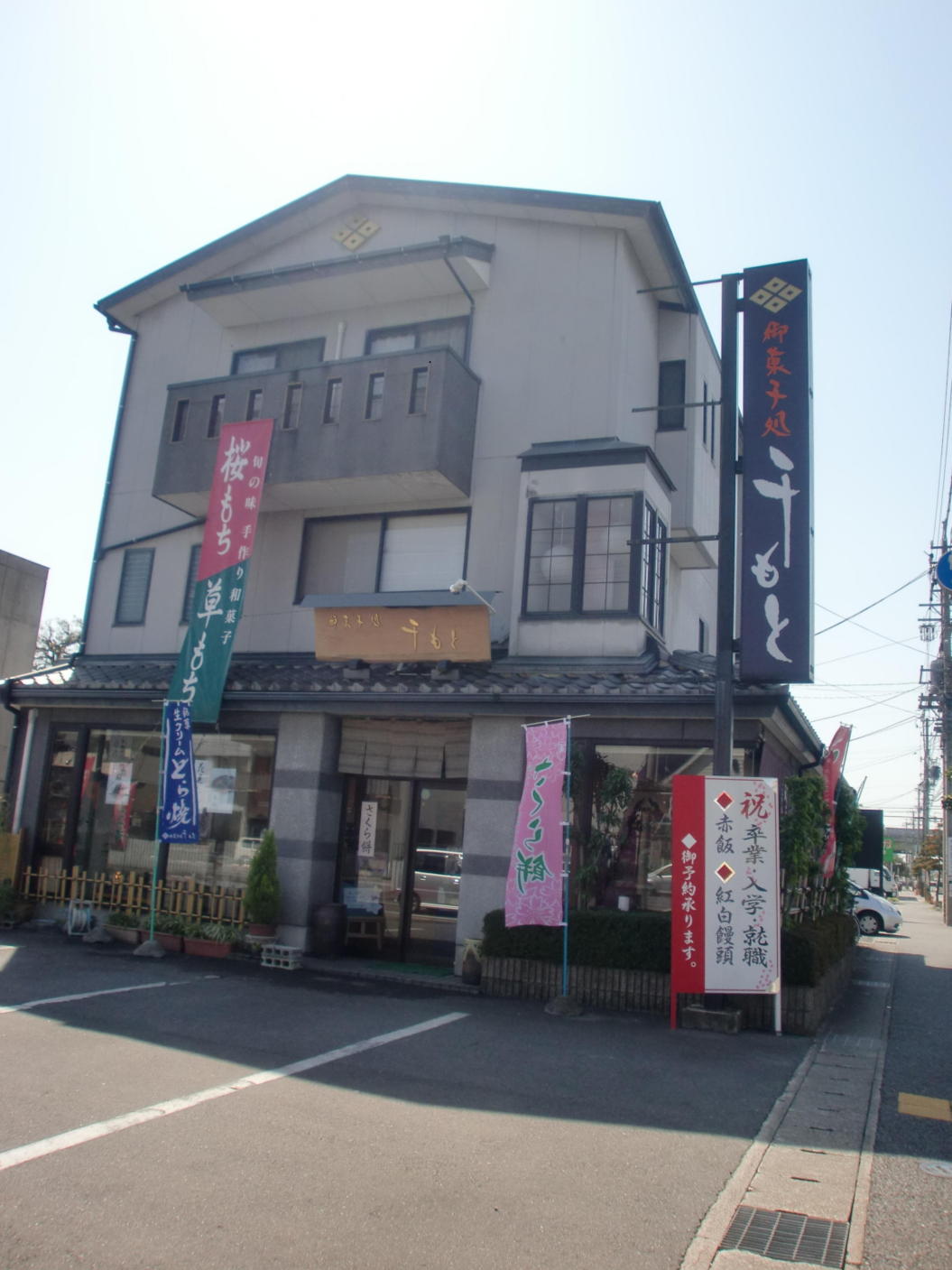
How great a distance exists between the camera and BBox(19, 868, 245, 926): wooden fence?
1390 cm

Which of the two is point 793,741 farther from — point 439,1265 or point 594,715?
point 439,1265

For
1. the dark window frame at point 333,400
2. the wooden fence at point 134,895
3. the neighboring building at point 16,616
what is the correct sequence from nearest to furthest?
1. the wooden fence at point 134,895
2. the dark window frame at point 333,400
3. the neighboring building at point 16,616

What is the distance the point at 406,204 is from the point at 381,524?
5.67 m

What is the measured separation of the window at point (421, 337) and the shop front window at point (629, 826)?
24.6 ft

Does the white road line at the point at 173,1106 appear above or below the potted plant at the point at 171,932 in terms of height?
below

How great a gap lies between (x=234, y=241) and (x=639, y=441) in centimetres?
845

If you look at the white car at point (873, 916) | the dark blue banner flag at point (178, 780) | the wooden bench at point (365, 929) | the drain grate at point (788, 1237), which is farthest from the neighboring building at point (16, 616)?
the white car at point (873, 916)

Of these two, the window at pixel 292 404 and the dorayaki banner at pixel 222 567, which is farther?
the window at pixel 292 404

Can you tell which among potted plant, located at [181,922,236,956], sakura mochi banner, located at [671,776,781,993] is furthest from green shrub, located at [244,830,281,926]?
sakura mochi banner, located at [671,776,781,993]

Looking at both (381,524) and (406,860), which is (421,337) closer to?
(381,524)

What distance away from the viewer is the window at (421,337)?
1622 centimetres

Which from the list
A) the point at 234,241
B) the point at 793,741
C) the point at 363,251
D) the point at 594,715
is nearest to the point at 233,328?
the point at 234,241

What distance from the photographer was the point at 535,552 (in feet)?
46.3

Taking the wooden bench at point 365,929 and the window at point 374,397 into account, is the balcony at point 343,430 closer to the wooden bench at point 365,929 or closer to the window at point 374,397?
the window at point 374,397
